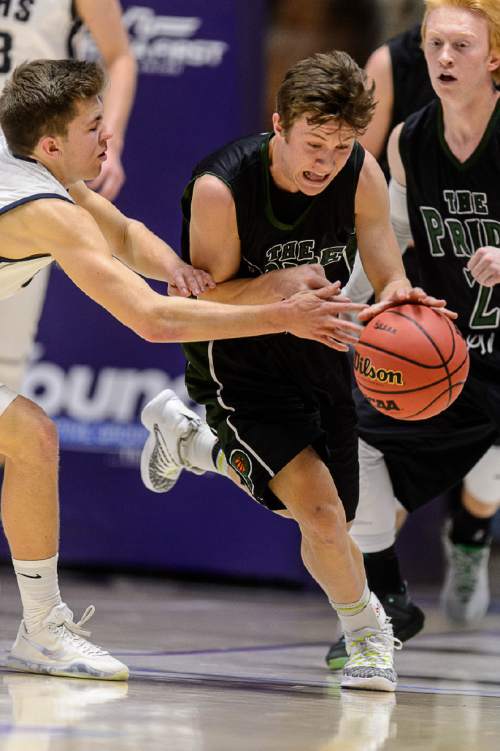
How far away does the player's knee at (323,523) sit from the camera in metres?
4.14

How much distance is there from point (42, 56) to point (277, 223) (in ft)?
4.38

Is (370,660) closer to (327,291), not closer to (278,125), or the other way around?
(327,291)

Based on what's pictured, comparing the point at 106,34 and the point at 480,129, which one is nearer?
the point at 480,129

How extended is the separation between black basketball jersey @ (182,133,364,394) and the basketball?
13.8 inches

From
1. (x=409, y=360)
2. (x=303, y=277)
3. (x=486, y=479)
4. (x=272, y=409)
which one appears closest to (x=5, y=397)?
(x=272, y=409)

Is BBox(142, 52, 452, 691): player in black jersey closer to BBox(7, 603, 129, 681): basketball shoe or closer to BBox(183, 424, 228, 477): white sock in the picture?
BBox(183, 424, 228, 477): white sock

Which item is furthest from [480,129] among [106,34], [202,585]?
[202,585]

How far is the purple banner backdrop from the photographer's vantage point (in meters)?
6.76

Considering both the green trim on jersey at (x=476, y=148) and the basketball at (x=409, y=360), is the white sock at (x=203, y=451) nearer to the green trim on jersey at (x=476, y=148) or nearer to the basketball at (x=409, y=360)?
the basketball at (x=409, y=360)

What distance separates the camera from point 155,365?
269 inches

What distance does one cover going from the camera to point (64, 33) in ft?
16.9

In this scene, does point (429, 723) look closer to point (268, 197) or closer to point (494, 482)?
point (268, 197)

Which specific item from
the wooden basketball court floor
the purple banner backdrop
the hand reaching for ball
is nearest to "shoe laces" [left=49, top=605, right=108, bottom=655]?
the wooden basketball court floor

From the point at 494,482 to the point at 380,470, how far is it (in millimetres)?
764
